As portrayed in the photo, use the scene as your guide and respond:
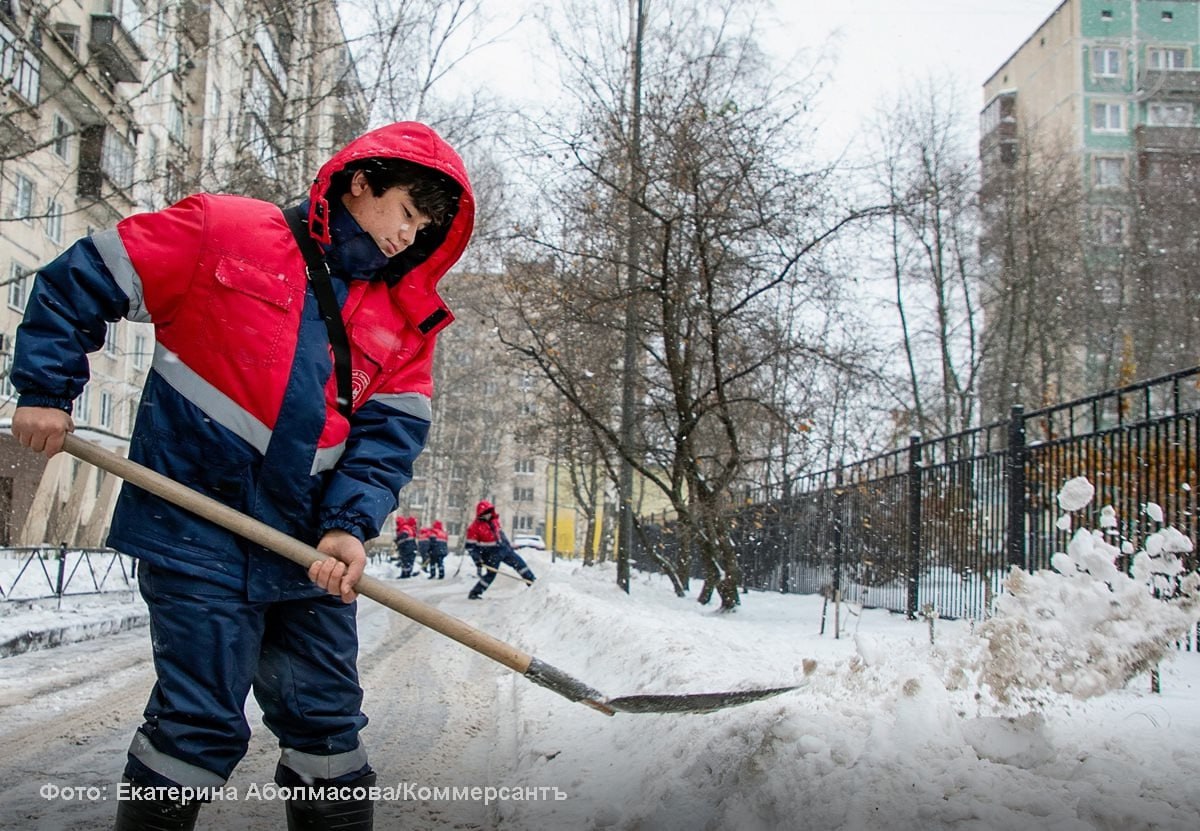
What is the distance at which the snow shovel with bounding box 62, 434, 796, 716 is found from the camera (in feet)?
8.07

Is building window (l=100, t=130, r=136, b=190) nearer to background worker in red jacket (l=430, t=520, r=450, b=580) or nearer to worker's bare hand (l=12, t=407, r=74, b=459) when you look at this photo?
background worker in red jacket (l=430, t=520, r=450, b=580)

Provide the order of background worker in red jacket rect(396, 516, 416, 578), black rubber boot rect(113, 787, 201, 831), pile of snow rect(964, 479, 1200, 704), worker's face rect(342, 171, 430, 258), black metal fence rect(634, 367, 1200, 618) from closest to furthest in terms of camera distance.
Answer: black rubber boot rect(113, 787, 201, 831) < worker's face rect(342, 171, 430, 258) < pile of snow rect(964, 479, 1200, 704) < black metal fence rect(634, 367, 1200, 618) < background worker in red jacket rect(396, 516, 416, 578)

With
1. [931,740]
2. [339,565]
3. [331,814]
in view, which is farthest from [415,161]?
[931,740]

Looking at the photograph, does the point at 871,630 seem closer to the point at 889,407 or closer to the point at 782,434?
the point at 782,434

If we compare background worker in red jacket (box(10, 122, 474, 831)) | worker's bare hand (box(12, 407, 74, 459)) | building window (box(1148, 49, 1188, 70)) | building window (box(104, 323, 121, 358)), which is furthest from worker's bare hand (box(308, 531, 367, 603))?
building window (box(104, 323, 121, 358))

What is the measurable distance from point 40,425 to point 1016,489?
642 centimetres

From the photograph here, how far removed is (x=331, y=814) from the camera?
2.60 m

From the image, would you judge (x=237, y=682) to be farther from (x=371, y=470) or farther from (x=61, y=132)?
(x=61, y=132)

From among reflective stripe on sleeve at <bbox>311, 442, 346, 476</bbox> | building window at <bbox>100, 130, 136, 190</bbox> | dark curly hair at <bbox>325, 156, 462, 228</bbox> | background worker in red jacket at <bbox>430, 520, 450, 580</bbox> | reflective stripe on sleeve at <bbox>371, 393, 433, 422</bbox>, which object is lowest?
background worker in red jacket at <bbox>430, 520, 450, 580</bbox>

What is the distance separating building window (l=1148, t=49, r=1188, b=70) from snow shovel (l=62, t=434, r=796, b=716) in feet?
54.5

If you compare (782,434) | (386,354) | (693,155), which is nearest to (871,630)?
(782,434)

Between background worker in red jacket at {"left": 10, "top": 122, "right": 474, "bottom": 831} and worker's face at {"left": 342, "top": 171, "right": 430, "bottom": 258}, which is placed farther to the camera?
A: worker's face at {"left": 342, "top": 171, "right": 430, "bottom": 258}

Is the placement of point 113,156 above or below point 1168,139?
below

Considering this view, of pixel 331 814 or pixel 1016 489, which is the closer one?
pixel 331 814
